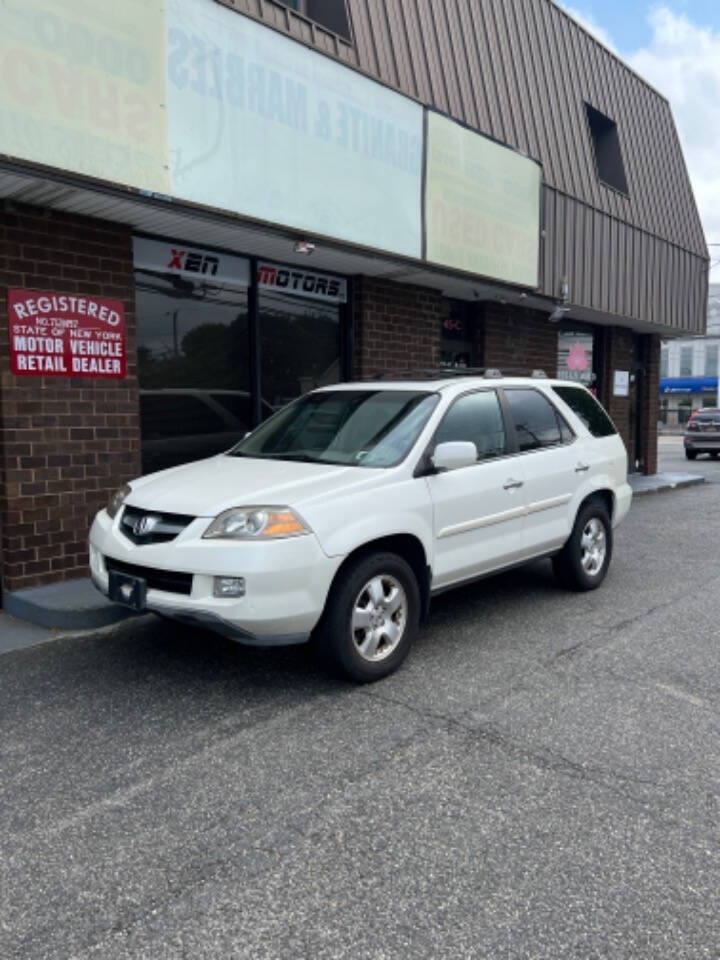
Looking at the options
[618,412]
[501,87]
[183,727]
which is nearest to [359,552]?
[183,727]

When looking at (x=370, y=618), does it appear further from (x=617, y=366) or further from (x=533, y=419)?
(x=617, y=366)

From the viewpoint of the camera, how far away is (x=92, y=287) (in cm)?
642

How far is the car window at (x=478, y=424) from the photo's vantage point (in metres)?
5.08

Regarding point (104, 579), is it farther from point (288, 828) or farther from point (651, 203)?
point (651, 203)

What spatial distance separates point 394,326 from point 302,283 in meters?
1.51

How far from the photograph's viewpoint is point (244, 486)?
14.1 ft

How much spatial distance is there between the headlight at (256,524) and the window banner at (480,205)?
216 inches

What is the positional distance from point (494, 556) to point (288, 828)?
2.71 m

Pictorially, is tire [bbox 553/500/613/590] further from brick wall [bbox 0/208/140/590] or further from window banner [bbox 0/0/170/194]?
window banner [bbox 0/0/170/194]

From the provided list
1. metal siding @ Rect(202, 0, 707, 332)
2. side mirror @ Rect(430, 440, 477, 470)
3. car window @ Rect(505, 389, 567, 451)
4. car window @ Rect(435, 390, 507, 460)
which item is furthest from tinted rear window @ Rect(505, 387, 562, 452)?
metal siding @ Rect(202, 0, 707, 332)

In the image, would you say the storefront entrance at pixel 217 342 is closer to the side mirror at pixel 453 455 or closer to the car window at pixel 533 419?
the car window at pixel 533 419

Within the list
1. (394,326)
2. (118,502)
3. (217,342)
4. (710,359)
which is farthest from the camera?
(710,359)

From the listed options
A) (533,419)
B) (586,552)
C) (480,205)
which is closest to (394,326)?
(480,205)

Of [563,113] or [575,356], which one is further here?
[575,356]
